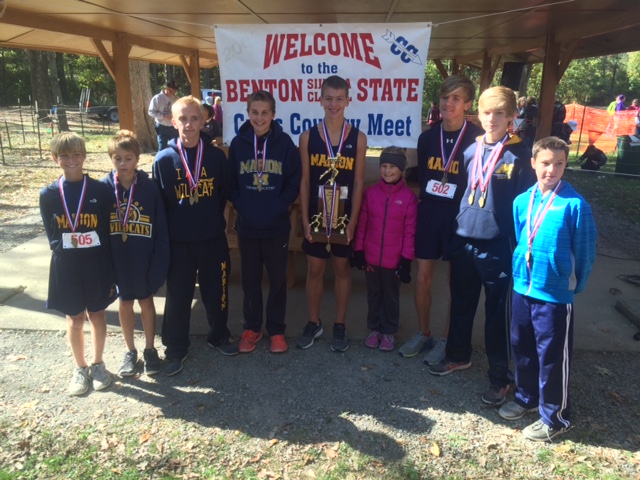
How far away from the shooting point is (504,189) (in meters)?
2.94

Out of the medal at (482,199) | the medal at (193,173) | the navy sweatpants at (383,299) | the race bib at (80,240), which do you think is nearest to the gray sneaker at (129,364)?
the race bib at (80,240)

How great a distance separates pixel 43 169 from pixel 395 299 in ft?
36.0

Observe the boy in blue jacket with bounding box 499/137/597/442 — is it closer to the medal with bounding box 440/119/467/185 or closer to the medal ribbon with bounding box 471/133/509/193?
the medal ribbon with bounding box 471/133/509/193

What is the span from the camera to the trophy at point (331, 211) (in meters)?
3.42

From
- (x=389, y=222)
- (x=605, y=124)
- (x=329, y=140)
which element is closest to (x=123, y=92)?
(x=329, y=140)

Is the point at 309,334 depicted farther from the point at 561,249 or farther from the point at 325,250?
the point at 561,249

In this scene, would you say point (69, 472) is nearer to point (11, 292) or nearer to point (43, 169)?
point (11, 292)

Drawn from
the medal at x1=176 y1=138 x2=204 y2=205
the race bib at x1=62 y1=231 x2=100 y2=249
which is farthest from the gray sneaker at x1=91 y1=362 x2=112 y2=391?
the medal at x1=176 y1=138 x2=204 y2=205

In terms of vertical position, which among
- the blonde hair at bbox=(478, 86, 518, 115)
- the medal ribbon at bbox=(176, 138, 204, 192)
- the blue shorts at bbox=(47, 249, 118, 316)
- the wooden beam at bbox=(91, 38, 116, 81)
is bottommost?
the blue shorts at bbox=(47, 249, 118, 316)

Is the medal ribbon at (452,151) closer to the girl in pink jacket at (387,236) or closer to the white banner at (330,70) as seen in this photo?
the girl in pink jacket at (387,236)

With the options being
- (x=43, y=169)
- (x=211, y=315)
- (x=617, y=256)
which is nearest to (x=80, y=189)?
(x=211, y=315)

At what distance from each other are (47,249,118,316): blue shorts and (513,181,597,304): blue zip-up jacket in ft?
8.64

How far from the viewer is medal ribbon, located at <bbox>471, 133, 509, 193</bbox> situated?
9.62 ft

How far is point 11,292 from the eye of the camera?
4.62 meters
